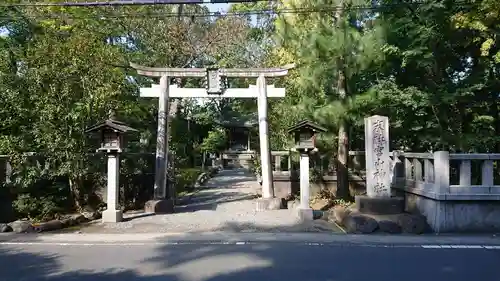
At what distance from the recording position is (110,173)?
12.7m

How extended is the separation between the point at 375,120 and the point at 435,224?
11.0 feet

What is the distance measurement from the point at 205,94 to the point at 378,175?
7.01 m

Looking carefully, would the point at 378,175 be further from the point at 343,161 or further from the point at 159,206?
the point at 159,206

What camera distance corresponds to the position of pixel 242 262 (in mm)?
7500

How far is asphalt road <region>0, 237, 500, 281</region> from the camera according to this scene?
6645mm

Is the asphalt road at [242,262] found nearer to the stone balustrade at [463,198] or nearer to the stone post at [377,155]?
the stone balustrade at [463,198]

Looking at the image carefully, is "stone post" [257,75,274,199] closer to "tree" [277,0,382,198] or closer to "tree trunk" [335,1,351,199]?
"tree" [277,0,382,198]

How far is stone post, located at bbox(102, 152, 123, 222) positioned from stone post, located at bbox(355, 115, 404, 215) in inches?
273

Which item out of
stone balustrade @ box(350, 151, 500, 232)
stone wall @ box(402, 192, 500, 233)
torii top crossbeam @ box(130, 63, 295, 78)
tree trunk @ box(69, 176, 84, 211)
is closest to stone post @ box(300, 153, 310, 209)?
stone balustrade @ box(350, 151, 500, 232)

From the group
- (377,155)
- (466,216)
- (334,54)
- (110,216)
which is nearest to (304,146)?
(377,155)

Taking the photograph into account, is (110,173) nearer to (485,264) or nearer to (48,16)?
(48,16)

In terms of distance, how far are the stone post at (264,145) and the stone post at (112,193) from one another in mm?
5178

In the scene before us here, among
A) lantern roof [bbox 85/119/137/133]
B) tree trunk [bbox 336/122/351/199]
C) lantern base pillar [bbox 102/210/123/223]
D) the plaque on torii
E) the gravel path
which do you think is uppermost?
the plaque on torii

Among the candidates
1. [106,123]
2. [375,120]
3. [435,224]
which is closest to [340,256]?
[435,224]
